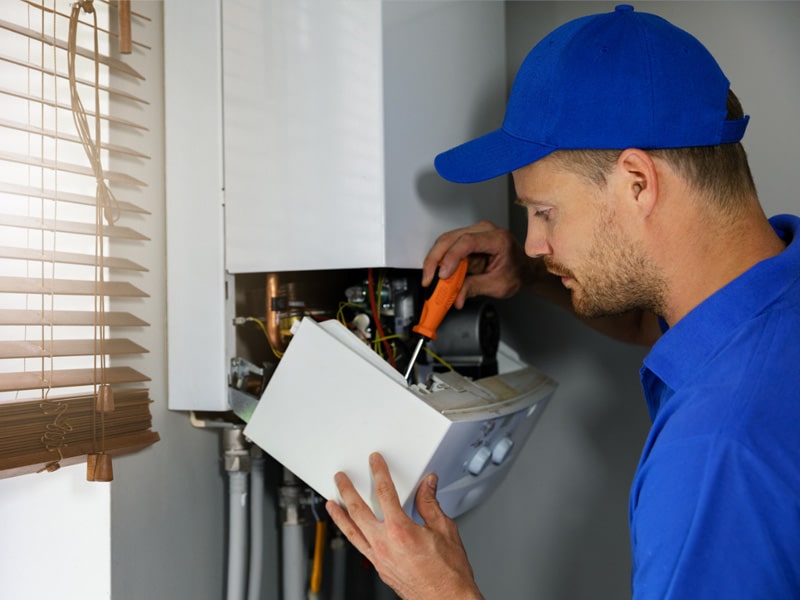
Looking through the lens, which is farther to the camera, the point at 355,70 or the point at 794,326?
the point at 355,70

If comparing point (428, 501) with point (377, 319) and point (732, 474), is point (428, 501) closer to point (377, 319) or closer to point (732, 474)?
point (377, 319)

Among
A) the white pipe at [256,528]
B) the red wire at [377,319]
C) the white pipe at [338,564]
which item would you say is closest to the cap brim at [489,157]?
the red wire at [377,319]

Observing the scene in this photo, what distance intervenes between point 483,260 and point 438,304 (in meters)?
0.23

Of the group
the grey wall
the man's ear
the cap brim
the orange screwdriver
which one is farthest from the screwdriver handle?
the grey wall

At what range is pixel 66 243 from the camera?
1.08 meters

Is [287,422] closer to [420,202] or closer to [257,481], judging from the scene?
[257,481]

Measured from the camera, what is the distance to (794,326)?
2.49 ft

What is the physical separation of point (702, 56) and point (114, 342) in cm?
86

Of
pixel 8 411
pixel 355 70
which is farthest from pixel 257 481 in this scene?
pixel 355 70

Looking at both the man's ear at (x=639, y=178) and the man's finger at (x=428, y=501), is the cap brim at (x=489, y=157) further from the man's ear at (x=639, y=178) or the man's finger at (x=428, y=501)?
the man's finger at (x=428, y=501)

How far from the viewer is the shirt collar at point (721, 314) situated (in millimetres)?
798

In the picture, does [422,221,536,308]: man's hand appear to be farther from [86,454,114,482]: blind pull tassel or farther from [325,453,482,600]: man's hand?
[86,454,114,482]: blind pull tassel

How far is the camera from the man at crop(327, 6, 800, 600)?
2.20ft

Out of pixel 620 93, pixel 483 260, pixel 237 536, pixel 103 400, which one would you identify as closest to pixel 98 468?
pixel 103 400
